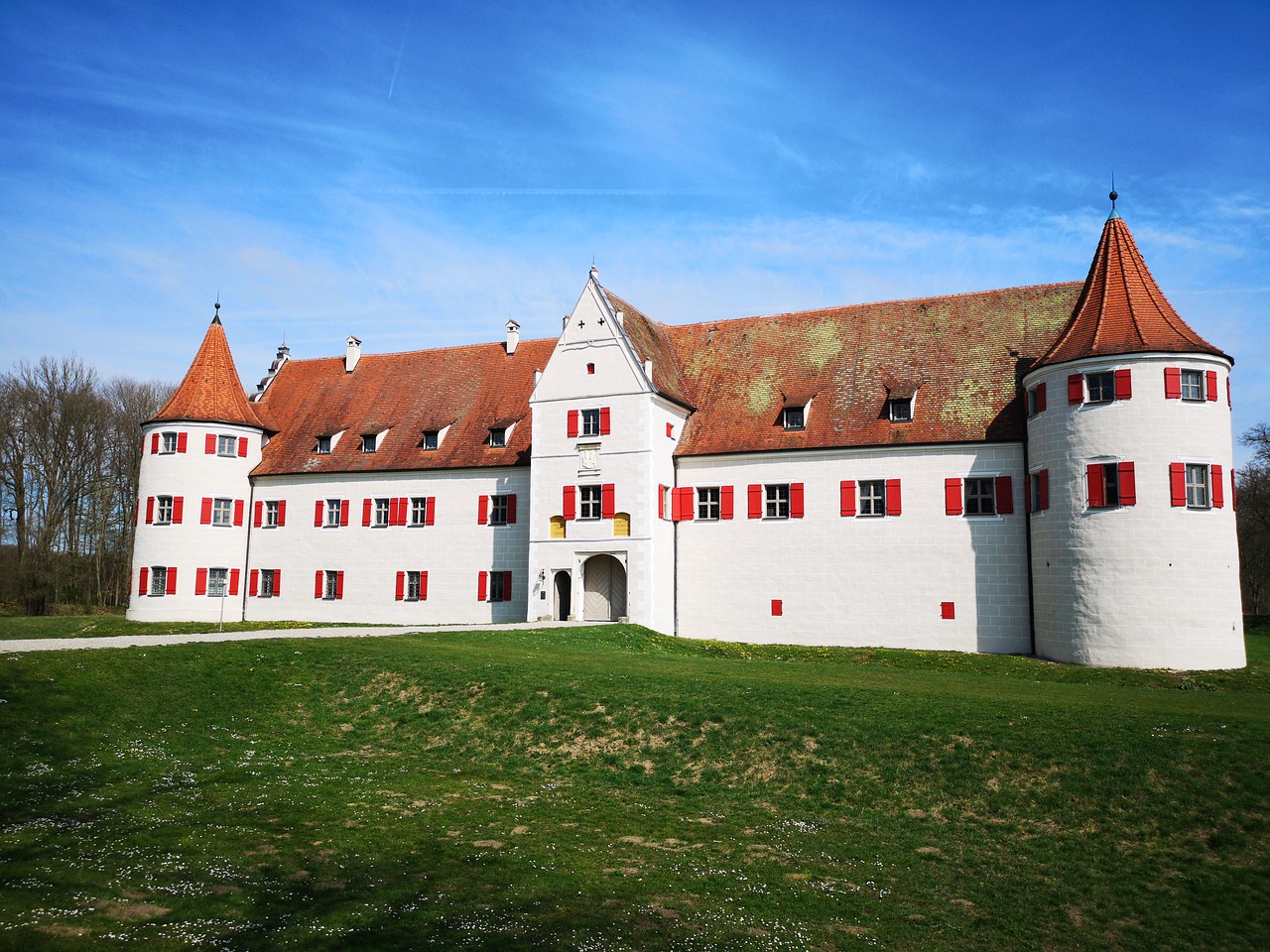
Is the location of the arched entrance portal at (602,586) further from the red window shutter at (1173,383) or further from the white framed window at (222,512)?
the red window shutter at (1173,383)

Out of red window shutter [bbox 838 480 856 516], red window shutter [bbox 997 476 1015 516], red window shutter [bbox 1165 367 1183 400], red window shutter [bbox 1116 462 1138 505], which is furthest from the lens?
red window shutter [bbox 838 480 856 516]

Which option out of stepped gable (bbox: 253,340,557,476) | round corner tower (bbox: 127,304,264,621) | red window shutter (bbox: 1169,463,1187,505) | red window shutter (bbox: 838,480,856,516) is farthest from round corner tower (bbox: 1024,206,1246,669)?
round corner tower (bbox: 127,304,264,621)

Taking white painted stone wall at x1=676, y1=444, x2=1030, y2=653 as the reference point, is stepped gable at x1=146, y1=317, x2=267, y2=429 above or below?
above

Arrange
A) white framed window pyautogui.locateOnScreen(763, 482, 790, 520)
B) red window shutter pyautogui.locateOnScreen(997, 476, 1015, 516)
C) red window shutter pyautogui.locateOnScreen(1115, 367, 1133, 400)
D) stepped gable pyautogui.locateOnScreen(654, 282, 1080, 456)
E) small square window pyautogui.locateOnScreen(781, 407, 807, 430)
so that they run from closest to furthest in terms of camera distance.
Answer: red window shutter pyautogui.locateOnScreen(1115, 367, 1133, 400)
red window shutter pyautogui.locateOnScreen(997, 476, 1015, 516)
stepped gable pyautogui.locateOnScreen(654, 282, 1080, 456)
white framed window pyautogui.locateOnScreen(763, 482, 790, 520)
small square window pyautogui.locateOnScreen(781, 407, 807, 430)

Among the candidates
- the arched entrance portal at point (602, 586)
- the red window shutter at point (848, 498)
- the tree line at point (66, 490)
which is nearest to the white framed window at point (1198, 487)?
the red window shutter at point (848, 498)

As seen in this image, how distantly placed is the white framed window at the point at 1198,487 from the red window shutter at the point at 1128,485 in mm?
1519

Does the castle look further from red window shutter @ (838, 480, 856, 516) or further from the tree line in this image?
the tree line

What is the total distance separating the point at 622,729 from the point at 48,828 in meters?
8.94

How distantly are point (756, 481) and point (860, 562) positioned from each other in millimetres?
4730

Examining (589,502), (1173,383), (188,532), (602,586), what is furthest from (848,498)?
(188,532)

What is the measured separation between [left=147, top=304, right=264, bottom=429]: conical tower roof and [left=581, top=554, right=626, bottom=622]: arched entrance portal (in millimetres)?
17821

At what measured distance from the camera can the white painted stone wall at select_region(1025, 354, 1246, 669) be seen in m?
26.6

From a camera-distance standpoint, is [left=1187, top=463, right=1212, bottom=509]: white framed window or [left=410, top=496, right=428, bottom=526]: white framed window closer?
[left=1187, top=463, right=1212, bottom=509]: white framed window

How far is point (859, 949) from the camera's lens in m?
9.09
